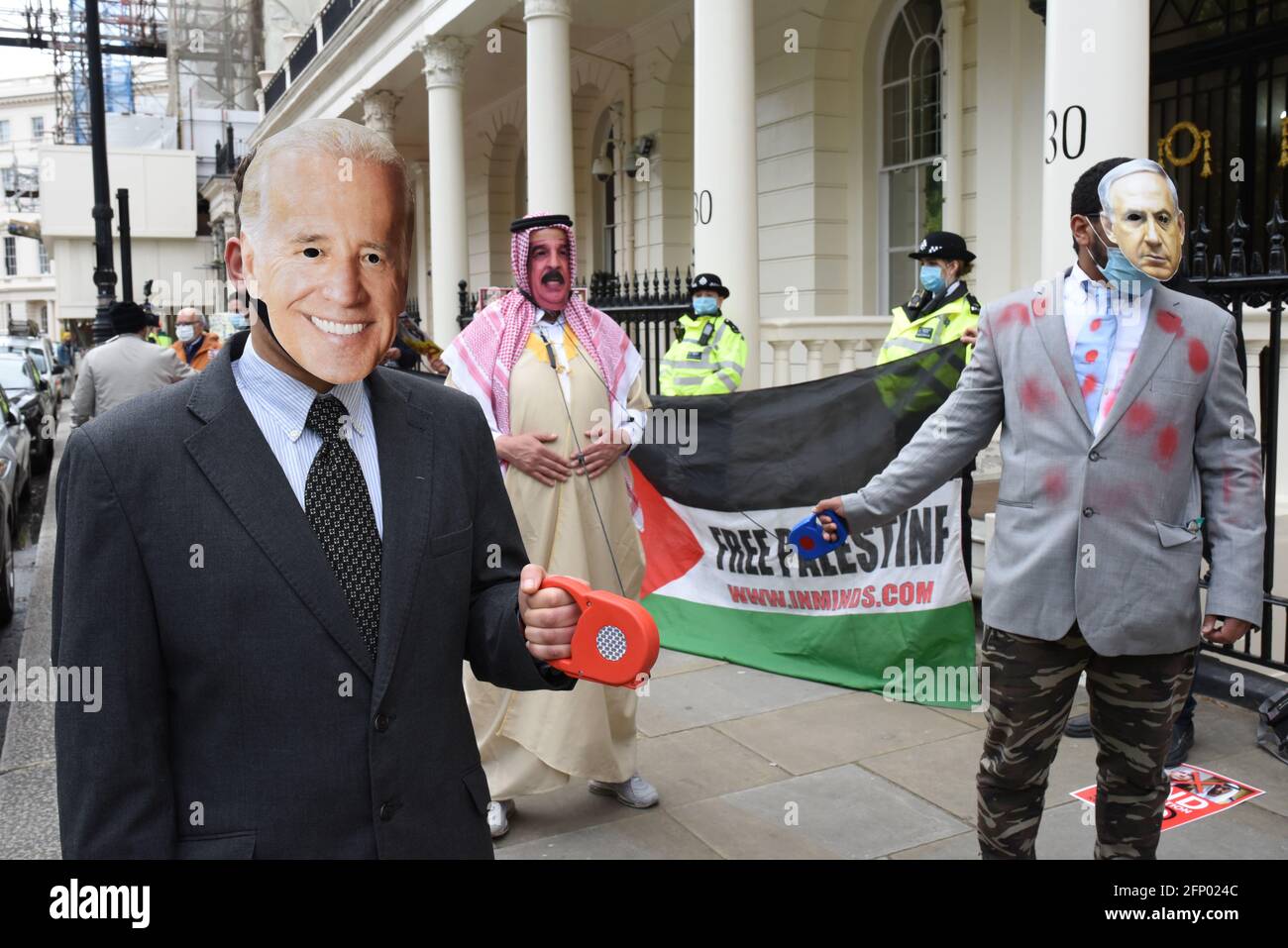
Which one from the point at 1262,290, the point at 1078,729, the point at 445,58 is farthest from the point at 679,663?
the point at 445,58

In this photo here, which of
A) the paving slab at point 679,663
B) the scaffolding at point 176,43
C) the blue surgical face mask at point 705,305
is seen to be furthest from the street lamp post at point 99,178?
the scaffolding at point 176,43

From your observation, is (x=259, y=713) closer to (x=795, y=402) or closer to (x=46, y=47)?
(x=795, y=402)

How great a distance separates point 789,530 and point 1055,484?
316 centimetres

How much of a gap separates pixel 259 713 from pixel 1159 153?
10.4 metres

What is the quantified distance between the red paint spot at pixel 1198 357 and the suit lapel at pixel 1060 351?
0.97ft

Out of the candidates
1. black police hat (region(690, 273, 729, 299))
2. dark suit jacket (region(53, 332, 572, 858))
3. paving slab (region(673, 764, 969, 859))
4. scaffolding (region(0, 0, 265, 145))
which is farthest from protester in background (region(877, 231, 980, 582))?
scaffolding (region(0, 0, 265, 145))

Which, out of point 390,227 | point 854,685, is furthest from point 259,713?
point 854,685

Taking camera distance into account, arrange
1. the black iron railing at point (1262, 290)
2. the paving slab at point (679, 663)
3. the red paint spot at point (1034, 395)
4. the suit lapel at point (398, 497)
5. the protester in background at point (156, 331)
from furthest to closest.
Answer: the protester in background at point (156, 331) < the paving slab at point (679, 663) < the black iron railing at point (1262, 290) < the red paint spot at point (1034, 395) < the suit lapel at point (398, 497)

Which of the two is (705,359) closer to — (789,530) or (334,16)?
(789,530)

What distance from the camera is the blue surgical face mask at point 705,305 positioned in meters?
9.01

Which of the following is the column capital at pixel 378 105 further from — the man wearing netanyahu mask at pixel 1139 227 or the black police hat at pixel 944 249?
the man wearing netanyahu mask at pixel 1139 227

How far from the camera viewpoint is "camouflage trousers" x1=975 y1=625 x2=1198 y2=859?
3.16 metres

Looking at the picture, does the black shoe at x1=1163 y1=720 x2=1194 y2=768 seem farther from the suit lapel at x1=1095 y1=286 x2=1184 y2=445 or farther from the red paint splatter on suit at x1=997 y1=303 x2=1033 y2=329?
the red paint splatter on suit at x1=997 y1=303 x2=1033 y2=329

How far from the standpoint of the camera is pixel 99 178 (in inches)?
628
